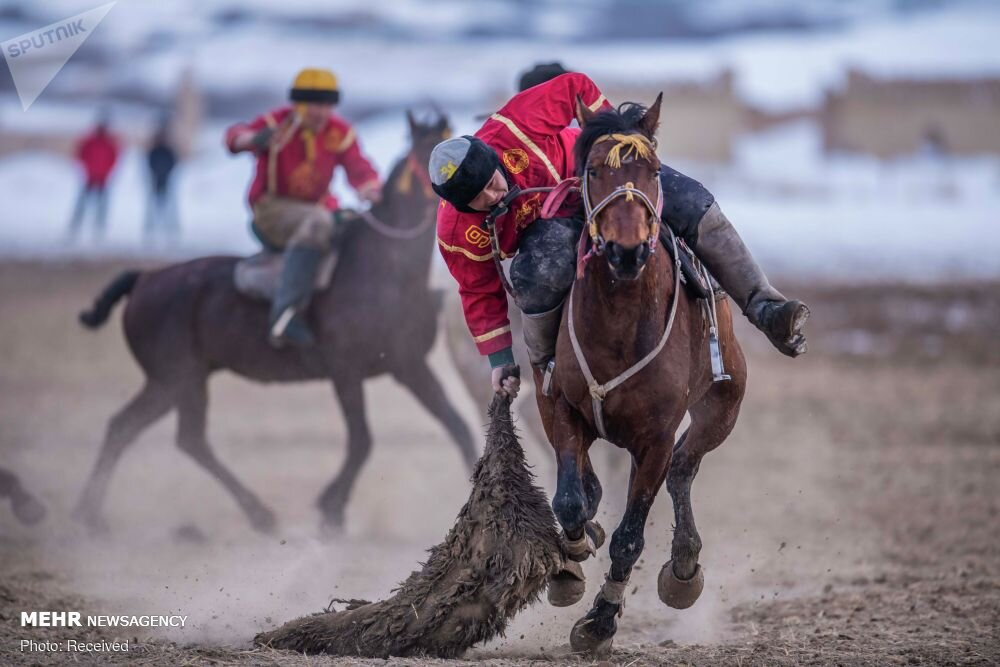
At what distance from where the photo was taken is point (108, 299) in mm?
8477

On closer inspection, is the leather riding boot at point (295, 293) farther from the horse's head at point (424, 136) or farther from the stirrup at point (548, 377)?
the stirrup at point (548, 377)

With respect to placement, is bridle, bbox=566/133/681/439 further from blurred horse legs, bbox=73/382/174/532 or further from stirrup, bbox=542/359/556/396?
blurred horse legs, bbox=73/382/174/532

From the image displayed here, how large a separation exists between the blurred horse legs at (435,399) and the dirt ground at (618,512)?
0.55 meters

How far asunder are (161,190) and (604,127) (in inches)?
667

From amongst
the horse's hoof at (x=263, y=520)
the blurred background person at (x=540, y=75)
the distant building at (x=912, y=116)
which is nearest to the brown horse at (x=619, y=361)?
the blurred background person at (x=540, y=75)

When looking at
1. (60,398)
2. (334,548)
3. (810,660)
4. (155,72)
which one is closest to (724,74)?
(155,72)

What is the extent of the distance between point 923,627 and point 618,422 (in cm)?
187

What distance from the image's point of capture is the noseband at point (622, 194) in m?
4.27

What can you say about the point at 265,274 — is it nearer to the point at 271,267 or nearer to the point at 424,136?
the point at 271,267

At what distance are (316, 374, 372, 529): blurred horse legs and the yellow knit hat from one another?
1781mm

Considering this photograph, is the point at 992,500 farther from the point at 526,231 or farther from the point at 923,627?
the point at 526,231

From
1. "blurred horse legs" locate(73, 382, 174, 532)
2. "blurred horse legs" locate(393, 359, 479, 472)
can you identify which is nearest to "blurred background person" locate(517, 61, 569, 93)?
"blurred horse legs" locate(393, 359, 479, 472)

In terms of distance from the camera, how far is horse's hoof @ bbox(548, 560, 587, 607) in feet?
15.9

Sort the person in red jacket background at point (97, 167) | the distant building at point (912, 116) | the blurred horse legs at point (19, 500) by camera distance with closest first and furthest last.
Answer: the blurred horse legs at point (19, 500), the person in red jacket background at point (97, 167), the distant building at point (912, 116)
